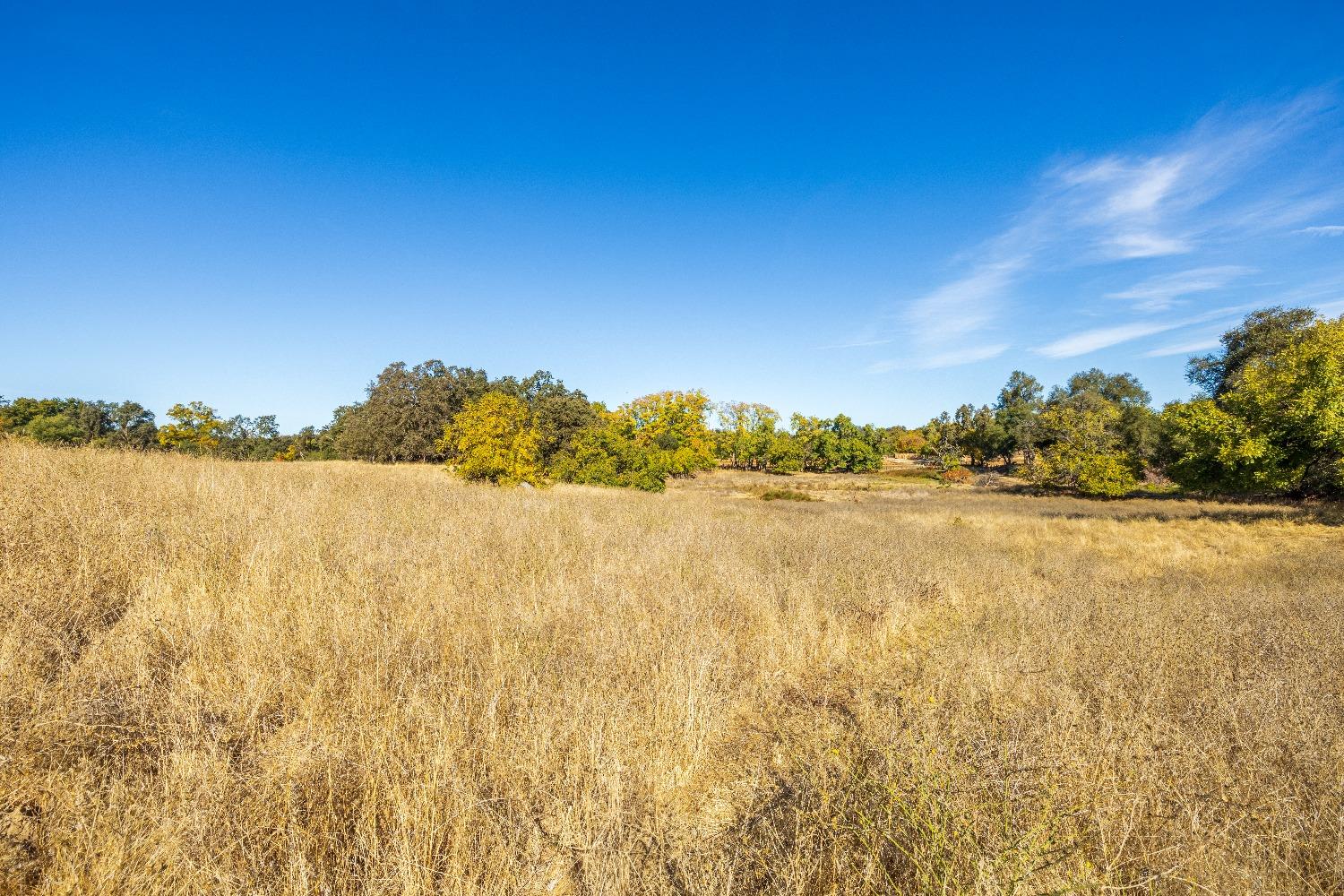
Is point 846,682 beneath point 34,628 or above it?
beneath

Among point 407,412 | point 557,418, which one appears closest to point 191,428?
point 407,412

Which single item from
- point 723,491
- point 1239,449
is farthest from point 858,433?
point 1239,449

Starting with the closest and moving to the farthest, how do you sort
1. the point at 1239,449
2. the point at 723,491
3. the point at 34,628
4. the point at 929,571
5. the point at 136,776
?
1. the point at 136,776
2. the point at 34,628
3. the point at 929,571
4. the point at 1239,449
5. the point at 723,491

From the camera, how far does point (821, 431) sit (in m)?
75.5

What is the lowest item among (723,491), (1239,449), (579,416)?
(723,491)

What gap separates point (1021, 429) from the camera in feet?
195

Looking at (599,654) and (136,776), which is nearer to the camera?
(136,776)

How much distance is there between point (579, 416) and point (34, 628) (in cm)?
3935

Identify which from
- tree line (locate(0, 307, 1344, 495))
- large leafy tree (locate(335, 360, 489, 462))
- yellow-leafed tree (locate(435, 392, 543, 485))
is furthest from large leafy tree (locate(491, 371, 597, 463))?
yellow-leafed tree (locate(435, 392, 543, 485))

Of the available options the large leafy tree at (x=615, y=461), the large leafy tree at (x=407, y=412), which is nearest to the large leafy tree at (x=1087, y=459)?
the large leafy tree at (x=615, y=461)

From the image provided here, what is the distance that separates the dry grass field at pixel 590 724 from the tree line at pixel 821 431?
8443mm

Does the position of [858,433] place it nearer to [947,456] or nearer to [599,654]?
[947,456]

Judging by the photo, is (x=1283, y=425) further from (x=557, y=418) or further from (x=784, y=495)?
(x=557, y=418)

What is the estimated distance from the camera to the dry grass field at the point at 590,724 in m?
2.22
